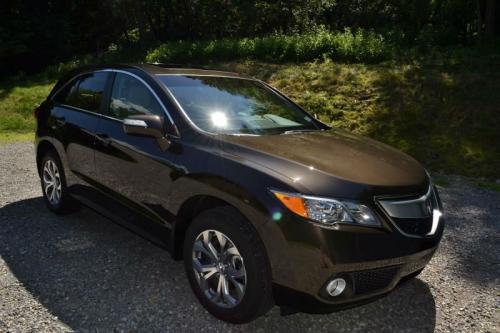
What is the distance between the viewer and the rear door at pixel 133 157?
3611 mm

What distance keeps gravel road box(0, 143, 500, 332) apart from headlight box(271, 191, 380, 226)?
892 millimetres

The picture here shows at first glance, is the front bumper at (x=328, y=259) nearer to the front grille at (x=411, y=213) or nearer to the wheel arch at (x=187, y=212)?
the front grille at (x=411, y=213)

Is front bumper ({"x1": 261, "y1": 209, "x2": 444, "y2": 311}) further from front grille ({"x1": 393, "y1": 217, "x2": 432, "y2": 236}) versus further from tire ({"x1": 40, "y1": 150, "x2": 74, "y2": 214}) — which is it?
tire ({"x1": 40, "y1": 150, "x2": 74, "y2": 214})

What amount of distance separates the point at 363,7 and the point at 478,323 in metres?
19.3

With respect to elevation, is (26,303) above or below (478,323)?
above

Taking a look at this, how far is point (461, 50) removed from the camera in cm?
1299

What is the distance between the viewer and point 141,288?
3.71m

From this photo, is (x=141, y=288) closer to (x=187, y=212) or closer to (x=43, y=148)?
(x=187, y=212)

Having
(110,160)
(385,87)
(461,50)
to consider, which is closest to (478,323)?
(110,160)

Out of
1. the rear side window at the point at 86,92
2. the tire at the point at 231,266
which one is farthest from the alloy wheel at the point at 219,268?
the rear side window at the point at 86,92

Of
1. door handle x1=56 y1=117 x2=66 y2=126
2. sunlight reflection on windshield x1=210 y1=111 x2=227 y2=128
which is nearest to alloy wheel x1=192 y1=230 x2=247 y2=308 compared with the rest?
sunlight reflection on windshield x1=210 y1=111 x2=227 y2=128

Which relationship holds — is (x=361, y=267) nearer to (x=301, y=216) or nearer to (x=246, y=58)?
(x=301, y=216)

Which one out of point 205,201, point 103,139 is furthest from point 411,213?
point 103,139

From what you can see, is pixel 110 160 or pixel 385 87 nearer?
pixel 110 160
